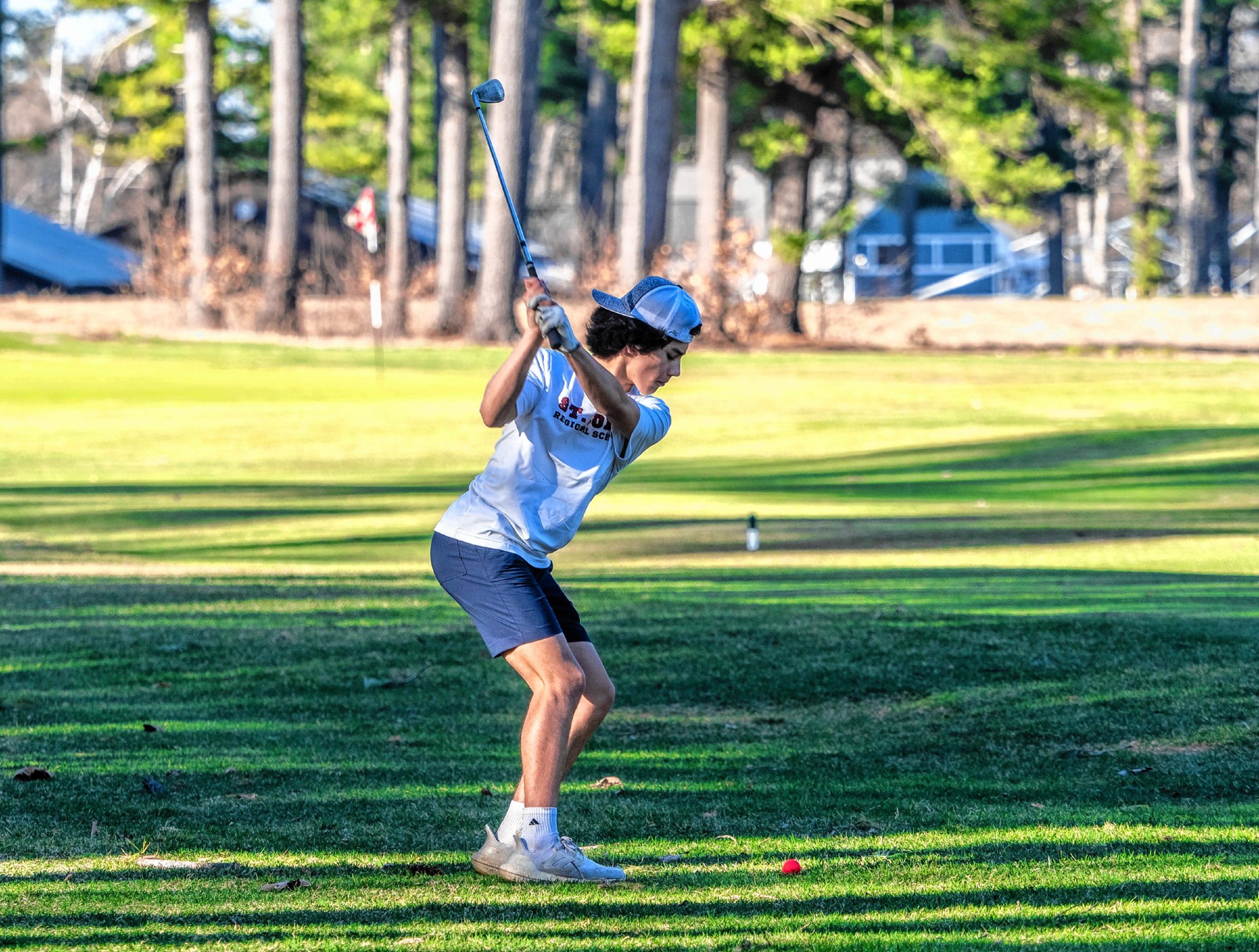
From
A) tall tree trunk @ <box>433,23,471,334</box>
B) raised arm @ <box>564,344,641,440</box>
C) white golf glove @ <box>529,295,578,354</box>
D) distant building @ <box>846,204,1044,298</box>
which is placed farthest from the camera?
distant building @ <box>846,204,1044,298</box>

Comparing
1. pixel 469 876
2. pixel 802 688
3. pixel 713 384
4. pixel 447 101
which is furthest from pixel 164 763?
pixel 447 101

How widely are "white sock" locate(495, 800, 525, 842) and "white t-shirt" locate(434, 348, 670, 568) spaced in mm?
711

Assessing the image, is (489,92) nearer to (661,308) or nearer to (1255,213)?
(661,308)

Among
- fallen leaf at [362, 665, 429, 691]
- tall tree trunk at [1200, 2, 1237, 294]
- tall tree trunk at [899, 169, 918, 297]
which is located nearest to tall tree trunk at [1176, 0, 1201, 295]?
tall tree trunk at [1200, 2, 1237, 294]

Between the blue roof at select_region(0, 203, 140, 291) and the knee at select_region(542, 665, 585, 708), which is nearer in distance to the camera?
the knee at select_region(542, 665, 585, 708)

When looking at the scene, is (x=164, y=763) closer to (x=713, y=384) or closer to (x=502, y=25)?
(x=713, y=384)

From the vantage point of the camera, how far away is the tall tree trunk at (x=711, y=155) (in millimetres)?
40688

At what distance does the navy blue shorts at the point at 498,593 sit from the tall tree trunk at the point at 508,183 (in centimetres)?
3266

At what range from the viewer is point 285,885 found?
17.8 feet

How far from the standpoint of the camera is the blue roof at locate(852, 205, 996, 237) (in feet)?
275

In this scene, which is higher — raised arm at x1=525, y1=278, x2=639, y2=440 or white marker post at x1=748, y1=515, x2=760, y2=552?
raised arm at x1=525, y1=278, x2=639, y2=440

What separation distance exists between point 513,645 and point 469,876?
0.76 m

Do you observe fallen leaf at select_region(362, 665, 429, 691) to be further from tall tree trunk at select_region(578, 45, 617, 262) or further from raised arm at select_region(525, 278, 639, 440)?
tall tree trunk at select_region(578, 45, 617, 262)

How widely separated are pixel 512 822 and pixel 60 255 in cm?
6150
